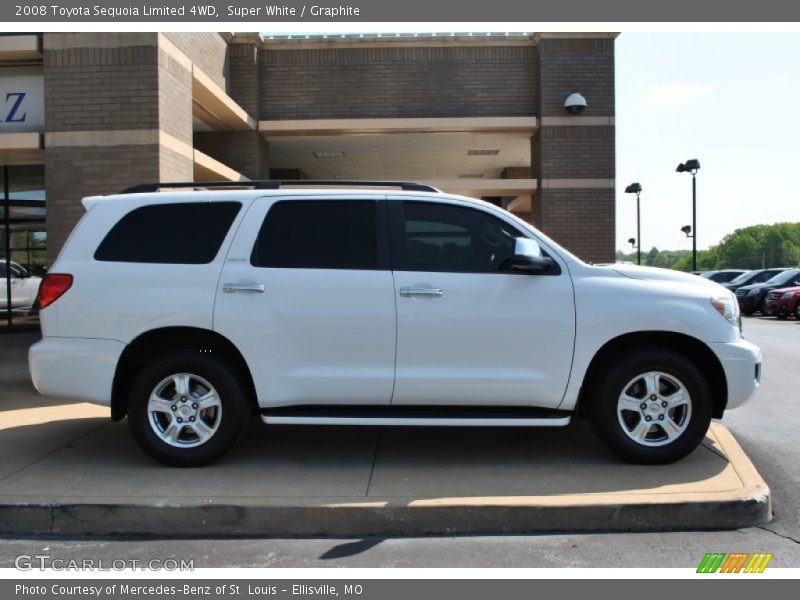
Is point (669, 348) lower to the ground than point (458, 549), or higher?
higher

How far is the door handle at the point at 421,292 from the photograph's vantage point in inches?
192

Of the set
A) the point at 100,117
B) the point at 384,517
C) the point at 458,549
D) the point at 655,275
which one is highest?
the point at 100,117

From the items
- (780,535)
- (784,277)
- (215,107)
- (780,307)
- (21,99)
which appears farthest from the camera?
(784,277)

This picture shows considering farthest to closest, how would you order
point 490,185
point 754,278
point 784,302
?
point 754,278 → point 784,302 → point 490,185

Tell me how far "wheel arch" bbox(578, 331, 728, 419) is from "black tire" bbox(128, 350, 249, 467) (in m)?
2.55

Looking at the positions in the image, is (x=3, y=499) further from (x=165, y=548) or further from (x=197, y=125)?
(x=197, y=125)

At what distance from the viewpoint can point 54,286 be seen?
16.5ft

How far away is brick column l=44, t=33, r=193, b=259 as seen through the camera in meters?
8.75

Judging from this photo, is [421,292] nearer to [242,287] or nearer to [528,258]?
[528,258]

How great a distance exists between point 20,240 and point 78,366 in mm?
9012

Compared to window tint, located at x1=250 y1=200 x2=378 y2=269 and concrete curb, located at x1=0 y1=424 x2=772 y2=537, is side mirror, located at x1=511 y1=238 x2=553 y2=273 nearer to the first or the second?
window tint, located at x1=250 y1=200 x2=378 y2=269

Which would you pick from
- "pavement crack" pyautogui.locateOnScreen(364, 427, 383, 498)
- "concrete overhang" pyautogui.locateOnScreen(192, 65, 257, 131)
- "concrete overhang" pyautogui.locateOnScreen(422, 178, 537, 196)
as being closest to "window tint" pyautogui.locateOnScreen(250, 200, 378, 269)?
"pavement crack" pyautogui.locateOnScreen(364, 427, 383, 498)

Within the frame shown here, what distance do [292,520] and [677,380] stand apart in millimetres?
2855

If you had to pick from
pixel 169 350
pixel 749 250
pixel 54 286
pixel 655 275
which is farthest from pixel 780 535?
pixel 749 250
